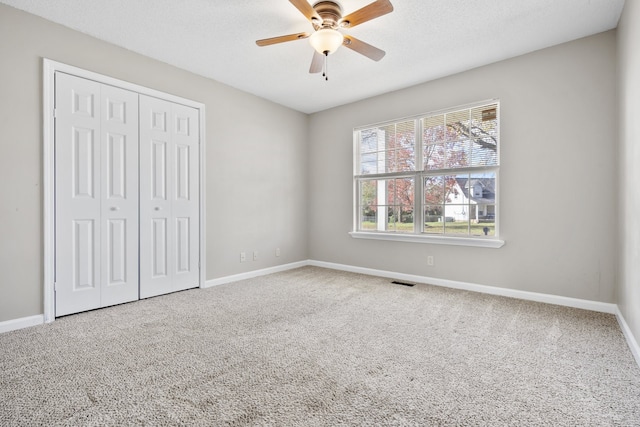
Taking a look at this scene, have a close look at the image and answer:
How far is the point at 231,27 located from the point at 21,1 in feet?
Answer: 5.22

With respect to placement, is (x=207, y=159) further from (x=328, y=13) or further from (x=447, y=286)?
(x=447, y=286)

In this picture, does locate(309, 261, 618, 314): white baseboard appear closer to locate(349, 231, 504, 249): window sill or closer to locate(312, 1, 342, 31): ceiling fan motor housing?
locate(349, 231, 504, 249): window sill

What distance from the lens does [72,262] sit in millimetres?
2838

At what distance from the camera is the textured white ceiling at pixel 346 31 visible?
97.6 inches

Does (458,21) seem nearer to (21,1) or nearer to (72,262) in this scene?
(21,1)

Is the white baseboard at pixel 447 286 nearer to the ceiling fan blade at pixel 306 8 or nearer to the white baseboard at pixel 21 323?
the white baseboard at pixel 21 323

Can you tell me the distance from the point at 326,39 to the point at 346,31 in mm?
575

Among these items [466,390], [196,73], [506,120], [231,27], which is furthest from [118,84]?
[506,120]

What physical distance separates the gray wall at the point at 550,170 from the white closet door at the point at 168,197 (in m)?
2.87

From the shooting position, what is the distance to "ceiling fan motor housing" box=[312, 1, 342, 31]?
235 cm

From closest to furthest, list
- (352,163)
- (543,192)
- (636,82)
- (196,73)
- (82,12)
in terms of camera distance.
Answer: (636,82) → (82,12) → (543,192) → (196,73) → (352,163)

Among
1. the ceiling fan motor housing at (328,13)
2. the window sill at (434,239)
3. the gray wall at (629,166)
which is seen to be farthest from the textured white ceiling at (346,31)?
the window sill at (434,239)

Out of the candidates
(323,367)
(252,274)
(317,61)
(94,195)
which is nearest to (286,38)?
(317,61)

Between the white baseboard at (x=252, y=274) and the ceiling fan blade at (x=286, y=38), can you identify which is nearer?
the ceiling fan blade at (x=286, y=38)
